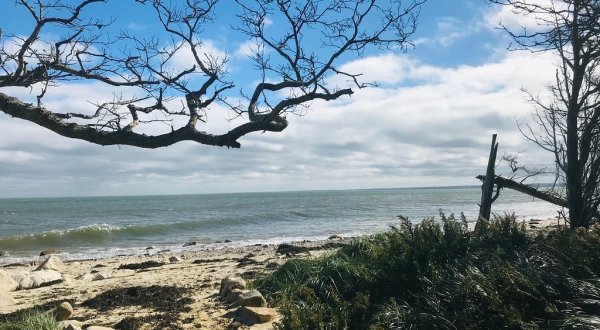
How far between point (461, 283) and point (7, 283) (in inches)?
329

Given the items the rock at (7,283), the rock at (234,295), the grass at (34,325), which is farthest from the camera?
the rock at (7,283)

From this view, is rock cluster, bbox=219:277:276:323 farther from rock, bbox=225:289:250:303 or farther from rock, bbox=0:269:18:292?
rock, bbox=0:269:18:292

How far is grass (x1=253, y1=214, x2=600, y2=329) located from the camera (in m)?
3.80

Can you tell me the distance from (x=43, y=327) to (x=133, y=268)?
27.2ft

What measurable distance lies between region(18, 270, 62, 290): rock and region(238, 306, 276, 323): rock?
5740 mm

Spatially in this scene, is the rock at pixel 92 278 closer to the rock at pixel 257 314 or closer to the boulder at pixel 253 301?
the boulder at pixel 253 301

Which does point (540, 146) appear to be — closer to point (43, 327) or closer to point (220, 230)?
point (43, 327)

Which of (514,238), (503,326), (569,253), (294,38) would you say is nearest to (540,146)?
(514,238)

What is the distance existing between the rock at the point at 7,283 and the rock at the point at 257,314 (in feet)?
17.8

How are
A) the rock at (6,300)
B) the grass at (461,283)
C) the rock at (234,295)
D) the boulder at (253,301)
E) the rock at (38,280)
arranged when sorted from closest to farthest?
the grass at (461,283)
the boulder at (253,301)
the rock at (234,295)
the rock at (6,300)
the rock at (38,280)

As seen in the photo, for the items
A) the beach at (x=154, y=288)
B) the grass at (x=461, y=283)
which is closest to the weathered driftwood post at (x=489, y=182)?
the beach at (x=154, y=288)

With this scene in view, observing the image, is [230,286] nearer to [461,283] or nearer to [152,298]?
[152,298]

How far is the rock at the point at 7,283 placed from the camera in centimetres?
909

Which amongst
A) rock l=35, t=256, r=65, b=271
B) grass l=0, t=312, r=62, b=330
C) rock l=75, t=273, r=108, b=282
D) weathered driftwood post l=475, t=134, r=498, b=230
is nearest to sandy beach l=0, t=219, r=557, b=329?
rock l=75, t=273, r=108, b=282
